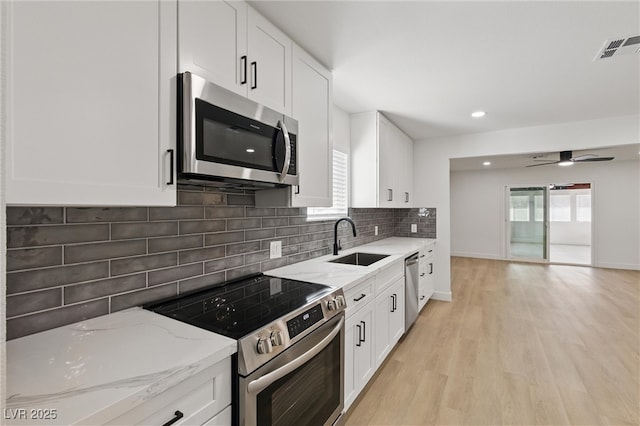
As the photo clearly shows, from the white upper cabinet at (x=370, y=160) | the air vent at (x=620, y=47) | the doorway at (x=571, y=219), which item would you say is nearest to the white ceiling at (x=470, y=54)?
the air vent at (x=620, y=47)

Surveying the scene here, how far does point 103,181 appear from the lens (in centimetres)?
94

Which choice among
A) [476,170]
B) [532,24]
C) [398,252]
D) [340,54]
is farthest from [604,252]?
[340,54]

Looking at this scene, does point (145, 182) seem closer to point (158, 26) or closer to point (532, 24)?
point (158, 26)

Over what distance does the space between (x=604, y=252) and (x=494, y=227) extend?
2156 mm

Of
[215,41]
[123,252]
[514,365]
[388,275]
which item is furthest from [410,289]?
[215,41]

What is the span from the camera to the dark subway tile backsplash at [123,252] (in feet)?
3.37

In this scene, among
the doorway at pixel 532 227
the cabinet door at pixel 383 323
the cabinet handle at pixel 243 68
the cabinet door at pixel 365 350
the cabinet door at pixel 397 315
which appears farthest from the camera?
the doorway at pixel 532 227

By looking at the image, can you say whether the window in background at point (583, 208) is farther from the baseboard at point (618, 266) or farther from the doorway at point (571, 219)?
the baseboard at point (618, 266)

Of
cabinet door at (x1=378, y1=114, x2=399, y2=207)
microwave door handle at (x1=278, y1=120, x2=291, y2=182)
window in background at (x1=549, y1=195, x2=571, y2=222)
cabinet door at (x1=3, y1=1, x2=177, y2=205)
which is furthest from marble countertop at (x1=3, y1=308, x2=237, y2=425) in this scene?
window in background at (x1=549, y1=195, x2=571, y2=222)

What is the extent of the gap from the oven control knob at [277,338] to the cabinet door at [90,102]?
652 mm

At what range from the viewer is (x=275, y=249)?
217 cm

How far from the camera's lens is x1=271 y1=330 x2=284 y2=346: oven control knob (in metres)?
1.15

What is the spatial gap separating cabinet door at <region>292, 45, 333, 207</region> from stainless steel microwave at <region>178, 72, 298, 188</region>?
0.58 feet

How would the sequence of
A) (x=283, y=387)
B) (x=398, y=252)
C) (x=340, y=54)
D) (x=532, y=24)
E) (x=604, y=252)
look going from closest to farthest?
(x=283, y=387)
(x=532, y=24)
(x=340, y=54)
(x=398, y=252)
(x=604, y=252)
